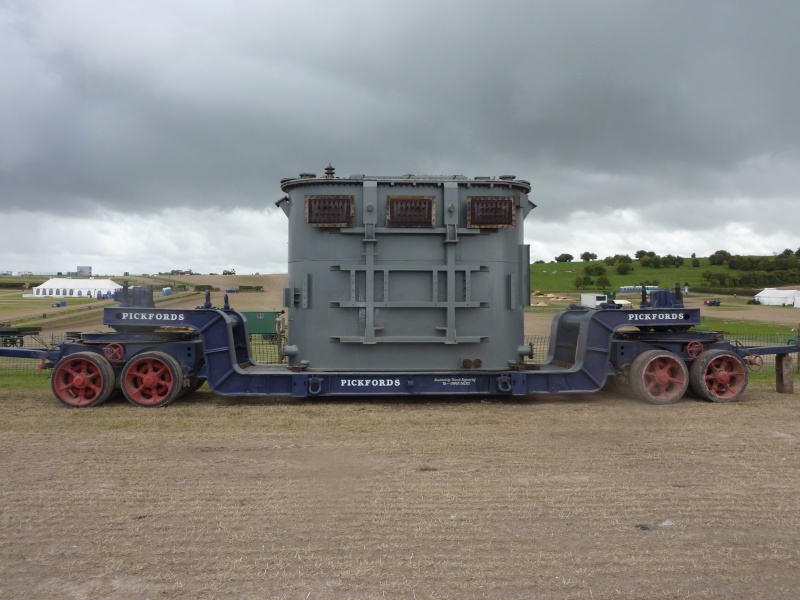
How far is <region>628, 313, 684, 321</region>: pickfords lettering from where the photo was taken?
10.0m

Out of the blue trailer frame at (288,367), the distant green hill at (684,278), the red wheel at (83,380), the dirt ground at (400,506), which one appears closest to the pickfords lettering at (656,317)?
the blue trailer frame at (288,367)

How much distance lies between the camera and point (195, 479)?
5852 millimetres

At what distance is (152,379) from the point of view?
945cm

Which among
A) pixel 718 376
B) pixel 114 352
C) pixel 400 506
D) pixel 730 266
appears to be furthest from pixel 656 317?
pixel 730 266

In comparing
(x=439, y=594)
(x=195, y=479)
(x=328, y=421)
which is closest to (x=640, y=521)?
(x=439, y=594)

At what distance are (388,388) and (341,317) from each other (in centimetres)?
150

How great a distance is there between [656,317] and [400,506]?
7.02 m

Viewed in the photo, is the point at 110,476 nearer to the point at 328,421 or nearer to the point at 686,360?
the point at 328,421

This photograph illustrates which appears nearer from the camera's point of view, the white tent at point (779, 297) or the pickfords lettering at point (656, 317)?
the pickfords lettering at point (656, 317)

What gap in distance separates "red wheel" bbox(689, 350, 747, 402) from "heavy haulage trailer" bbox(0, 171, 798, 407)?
0.02 meters

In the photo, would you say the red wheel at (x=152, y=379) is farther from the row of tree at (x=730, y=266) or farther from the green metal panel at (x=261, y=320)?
the row of tree at (x=730, y=266)

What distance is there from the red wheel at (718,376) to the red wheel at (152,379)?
9.10 meters

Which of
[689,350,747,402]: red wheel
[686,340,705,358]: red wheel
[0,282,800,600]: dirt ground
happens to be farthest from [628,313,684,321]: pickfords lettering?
[0,282,800,600]: dirt ground

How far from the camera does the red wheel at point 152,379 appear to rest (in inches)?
370
